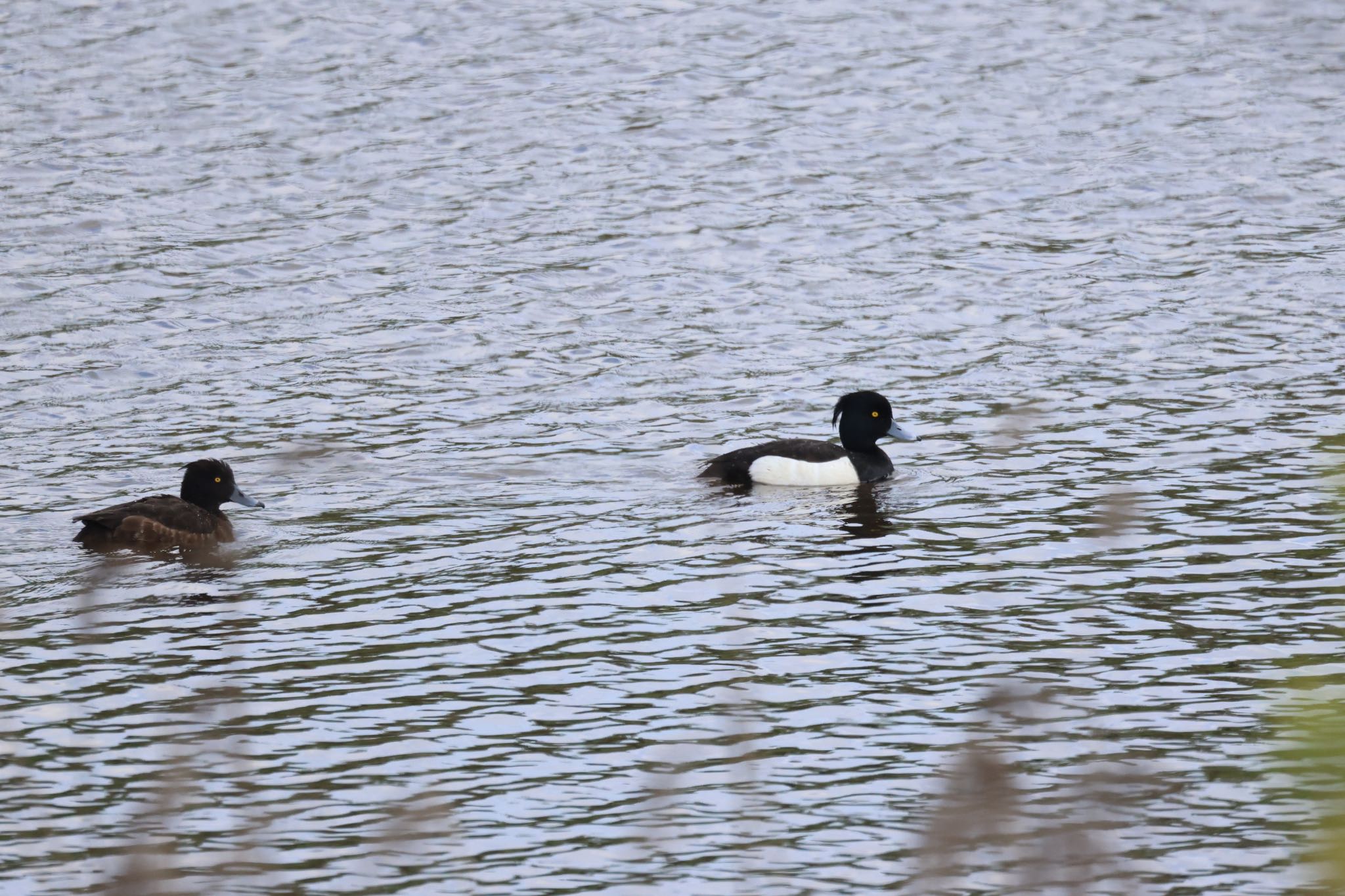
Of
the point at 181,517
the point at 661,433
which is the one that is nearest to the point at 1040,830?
the point at 181,517

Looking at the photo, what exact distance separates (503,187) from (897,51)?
9080 millimetres

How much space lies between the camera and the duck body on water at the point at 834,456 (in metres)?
17.5

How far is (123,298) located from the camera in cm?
2352

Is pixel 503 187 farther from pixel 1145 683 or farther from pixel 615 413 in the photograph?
pixel 1145 683

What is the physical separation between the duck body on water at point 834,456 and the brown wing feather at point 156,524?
430 centimetres

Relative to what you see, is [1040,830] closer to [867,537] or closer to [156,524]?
[867,537]

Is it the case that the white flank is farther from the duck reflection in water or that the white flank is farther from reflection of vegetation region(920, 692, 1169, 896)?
reflection of vegetation region(920, 692, 1169, 896)

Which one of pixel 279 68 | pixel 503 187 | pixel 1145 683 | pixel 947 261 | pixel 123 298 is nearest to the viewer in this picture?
pixel 1145 683

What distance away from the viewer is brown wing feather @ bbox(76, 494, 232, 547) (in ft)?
51.0

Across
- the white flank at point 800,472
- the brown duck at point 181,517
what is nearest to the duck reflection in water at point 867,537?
the white flank at point 800,472

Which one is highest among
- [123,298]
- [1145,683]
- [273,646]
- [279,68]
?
[279,68]

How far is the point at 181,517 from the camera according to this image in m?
15.9

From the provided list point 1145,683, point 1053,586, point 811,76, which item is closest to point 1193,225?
point 811,76

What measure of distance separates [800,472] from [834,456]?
413 millimetres
